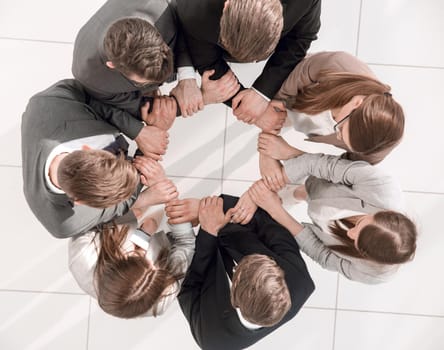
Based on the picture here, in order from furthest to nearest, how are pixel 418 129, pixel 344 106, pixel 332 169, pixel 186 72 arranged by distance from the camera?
pixel 418 129 < pixel 186 72 < pixel 332 169 < pixel 344 106

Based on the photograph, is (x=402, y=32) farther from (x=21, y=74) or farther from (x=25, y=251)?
(x=25, y=251)

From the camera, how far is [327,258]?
1.65 meters

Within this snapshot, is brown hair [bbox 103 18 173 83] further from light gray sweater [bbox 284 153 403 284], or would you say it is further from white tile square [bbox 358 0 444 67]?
white tile square [bbox 358 0 444 67]

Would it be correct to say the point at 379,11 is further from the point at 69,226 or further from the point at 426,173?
the point at 69,226

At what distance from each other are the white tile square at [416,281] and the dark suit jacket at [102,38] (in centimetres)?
140

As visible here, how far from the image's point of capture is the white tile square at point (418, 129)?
2.14 m

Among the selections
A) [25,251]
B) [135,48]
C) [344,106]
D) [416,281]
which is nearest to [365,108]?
[344,106]

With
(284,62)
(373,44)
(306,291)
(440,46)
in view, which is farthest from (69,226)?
(440,46)

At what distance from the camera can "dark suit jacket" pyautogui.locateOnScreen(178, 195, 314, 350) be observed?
1444 millimetres

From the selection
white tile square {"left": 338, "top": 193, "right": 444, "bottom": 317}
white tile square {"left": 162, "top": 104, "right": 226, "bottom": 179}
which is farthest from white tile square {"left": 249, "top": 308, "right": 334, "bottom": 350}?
white tile square {"left": 162, "top": 104, "right": 226, "bottom": 179}

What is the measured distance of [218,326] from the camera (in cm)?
144

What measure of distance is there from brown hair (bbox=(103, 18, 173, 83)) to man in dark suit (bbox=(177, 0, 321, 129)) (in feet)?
0.64

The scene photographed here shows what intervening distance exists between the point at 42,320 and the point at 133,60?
1481mm

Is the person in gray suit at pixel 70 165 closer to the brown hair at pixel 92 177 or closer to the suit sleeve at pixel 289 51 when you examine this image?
the brown hair at pixel 92 177
